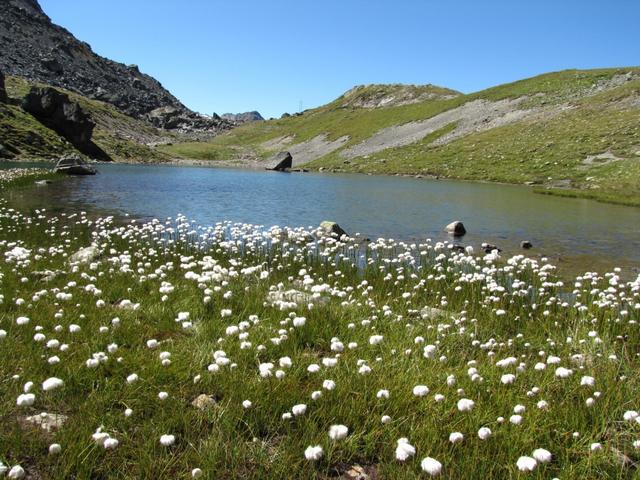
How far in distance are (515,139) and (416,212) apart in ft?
170

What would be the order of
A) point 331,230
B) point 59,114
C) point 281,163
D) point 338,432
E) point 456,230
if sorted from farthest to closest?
point 59,114
point 281,163
point 456,230
point 331,230
point 338,432

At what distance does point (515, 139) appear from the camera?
243ft

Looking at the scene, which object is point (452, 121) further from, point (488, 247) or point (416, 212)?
point (488, 247)

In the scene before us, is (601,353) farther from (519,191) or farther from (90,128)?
(90,128)

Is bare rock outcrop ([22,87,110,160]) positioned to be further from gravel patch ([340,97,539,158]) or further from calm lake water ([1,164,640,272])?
calm lake water ([1,164,640,272])

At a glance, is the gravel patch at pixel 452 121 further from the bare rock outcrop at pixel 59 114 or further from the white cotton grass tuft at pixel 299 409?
the white cotton grass tuft at pixel 299 409

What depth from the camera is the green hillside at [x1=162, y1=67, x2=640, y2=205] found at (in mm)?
52469

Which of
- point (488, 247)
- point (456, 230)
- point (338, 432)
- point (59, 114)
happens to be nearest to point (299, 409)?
point (338, 432)

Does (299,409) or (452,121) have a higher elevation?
(452,121)

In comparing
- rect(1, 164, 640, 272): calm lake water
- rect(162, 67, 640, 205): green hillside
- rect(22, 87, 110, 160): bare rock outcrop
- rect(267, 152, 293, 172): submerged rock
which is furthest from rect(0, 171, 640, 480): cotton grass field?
rect(22, 87, 110, 160): bare rock outcrop

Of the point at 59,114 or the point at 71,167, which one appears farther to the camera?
the point at 59,114

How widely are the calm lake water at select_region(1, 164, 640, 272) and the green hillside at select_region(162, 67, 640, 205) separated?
980 centimetres

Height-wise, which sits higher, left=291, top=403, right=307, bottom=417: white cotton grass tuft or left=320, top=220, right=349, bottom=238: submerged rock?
left=291, top=403, right=307, bottom=417: white cotton grass tuft

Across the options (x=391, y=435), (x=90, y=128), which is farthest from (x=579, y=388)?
(x=90, y=128)
